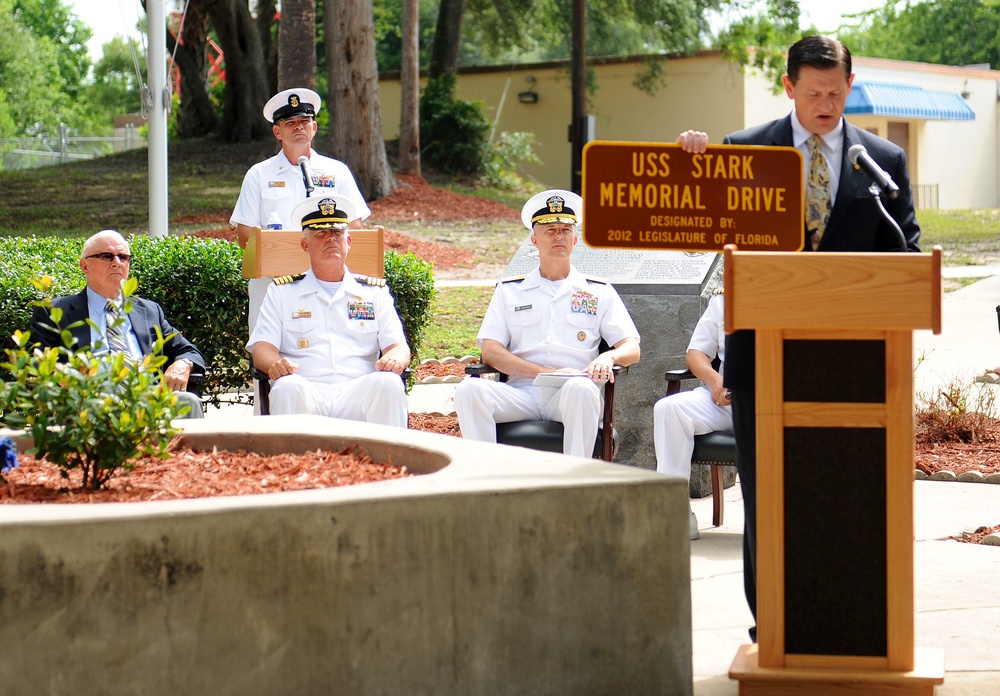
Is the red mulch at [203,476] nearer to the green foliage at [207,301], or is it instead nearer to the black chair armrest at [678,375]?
the black chair armrest at [678,375]

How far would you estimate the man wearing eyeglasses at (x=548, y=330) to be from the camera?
6051 mm

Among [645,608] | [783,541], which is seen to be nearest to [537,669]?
[645,608]

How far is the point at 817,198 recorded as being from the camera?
3.86m

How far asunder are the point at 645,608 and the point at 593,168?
120 centimetres

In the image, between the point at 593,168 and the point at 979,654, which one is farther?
the point at 979,654

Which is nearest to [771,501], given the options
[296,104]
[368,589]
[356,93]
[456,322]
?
[368,589]

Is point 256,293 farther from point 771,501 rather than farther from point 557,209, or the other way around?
point 771,501

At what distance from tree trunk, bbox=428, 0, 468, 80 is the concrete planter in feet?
86.9

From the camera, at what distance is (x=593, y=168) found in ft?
11.9

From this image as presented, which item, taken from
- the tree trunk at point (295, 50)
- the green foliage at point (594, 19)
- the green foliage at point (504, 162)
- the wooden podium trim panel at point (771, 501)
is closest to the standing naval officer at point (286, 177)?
the wooden podium trim panel at point (771, 501)

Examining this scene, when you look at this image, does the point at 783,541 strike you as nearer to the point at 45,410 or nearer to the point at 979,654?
the point at 979,654

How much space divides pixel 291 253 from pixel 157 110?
5.89 m

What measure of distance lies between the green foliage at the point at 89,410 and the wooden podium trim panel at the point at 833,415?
1.70m

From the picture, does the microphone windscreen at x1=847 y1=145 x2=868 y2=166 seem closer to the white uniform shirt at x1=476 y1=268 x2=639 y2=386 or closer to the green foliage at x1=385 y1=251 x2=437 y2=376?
the white uniform shirt at x1=476 y1=268 x2=639 y2=386
